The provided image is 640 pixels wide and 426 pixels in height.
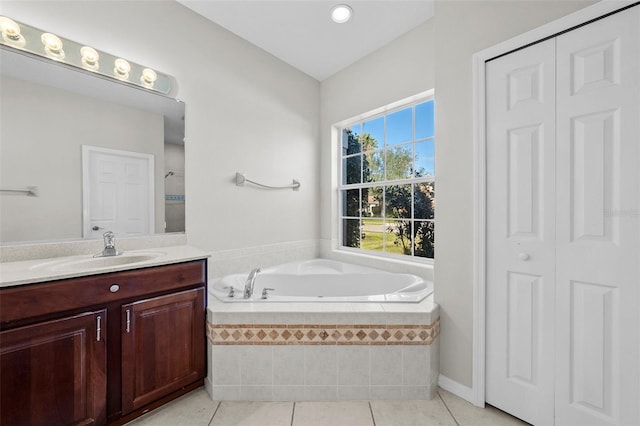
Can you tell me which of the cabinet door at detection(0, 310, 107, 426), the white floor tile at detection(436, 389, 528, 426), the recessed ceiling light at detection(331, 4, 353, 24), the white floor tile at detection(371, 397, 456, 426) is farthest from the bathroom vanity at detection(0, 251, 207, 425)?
the recessed ceiling light at detection(331, 4, 353, 24)

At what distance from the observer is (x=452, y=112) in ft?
5.80

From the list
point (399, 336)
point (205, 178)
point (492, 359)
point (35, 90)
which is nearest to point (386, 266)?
point (399, 336)

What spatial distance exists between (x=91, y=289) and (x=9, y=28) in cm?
151

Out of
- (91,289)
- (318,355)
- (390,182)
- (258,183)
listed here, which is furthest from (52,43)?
(390,182)

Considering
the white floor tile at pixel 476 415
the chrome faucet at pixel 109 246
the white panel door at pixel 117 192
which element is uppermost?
the white panel door at pixel 117 192

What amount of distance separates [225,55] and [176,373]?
2.48 metres

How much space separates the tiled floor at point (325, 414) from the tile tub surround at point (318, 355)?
50 millimetres

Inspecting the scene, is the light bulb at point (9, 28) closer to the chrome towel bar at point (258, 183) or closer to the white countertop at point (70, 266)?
the white countertop at point (70, 266)

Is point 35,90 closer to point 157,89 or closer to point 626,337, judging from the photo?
point 157,89

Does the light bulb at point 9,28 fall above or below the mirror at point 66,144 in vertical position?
above

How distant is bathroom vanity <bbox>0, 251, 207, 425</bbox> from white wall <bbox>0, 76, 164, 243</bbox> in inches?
24.3

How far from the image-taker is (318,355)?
171cm

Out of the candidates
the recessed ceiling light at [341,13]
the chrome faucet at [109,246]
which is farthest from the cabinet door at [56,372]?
the recessed ceiling light at [341,13]

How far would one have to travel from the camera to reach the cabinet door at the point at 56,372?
3.78 feet
